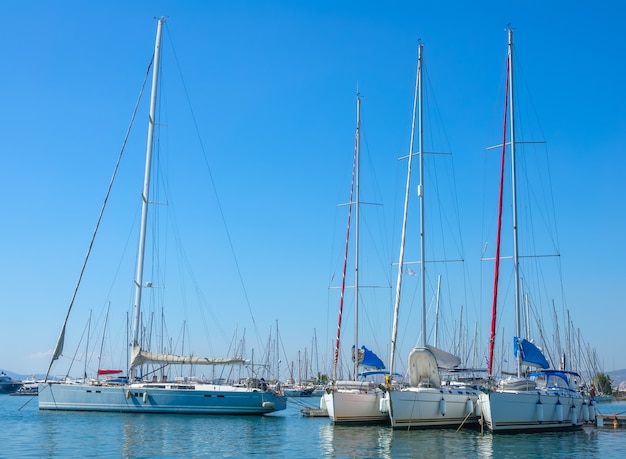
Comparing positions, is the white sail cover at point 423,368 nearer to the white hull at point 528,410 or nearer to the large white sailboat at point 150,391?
the white hull at point 528,410

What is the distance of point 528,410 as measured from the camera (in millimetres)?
36781

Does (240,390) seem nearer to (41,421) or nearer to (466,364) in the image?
(41,421)

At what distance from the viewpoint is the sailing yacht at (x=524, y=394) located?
117 feet

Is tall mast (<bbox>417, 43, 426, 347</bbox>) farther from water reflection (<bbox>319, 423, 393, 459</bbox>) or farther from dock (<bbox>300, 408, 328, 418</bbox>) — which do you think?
dock (<bbox>300, 408, 328, 418</bbox>)

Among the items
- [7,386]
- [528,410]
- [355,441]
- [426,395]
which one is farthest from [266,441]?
[7,386]

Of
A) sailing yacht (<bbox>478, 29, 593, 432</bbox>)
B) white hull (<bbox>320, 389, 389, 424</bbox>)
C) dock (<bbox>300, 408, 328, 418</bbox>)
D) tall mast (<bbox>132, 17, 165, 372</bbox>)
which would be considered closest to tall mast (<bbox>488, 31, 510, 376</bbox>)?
sailing yacht (<bbox>478, 29, 593, 432</bbox>)

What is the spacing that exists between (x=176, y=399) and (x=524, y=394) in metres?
23.0

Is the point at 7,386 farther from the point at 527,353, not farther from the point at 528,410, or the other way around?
the point at 528,410

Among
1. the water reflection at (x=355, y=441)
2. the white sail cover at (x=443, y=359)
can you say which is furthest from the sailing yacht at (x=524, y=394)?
the water reflection at (x=355, y=441)

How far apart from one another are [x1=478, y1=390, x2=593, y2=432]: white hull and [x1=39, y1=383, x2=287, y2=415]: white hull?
1657cm

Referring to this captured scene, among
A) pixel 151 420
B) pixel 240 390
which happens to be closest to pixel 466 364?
pixel 240 390

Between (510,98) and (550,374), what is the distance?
17067mm

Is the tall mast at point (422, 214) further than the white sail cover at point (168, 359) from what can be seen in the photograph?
No

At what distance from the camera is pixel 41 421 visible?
43.8m
